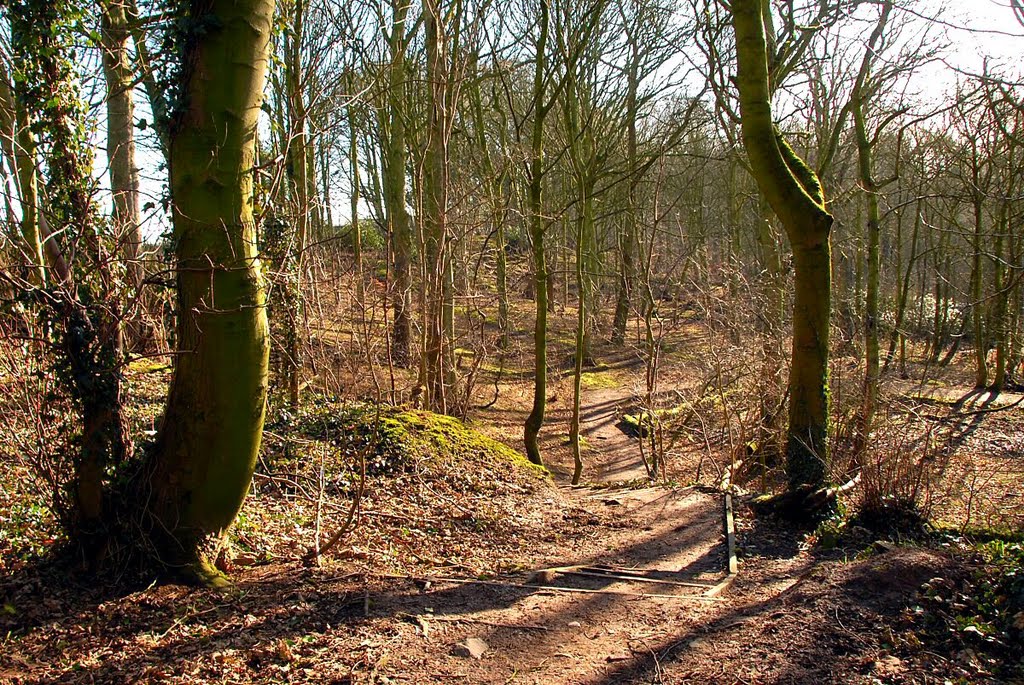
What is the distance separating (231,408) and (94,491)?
0.99m

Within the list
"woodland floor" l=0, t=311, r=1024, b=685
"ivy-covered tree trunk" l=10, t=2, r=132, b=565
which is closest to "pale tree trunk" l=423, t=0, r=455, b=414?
"woodland floor" l=0, t=311, r=1024, b=685

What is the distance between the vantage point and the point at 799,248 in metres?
6.64

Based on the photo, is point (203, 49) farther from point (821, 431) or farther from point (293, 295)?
point (821, 431)

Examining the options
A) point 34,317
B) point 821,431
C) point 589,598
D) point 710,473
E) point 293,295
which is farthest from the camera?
point 710,473

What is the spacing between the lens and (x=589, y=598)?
4.83 m

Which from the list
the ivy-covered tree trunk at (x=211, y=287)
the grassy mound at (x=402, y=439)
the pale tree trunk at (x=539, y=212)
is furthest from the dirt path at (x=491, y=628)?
the pale tree trunk at (x=539, y=212)

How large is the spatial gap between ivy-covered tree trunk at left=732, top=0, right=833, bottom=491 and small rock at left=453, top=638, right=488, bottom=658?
388cm

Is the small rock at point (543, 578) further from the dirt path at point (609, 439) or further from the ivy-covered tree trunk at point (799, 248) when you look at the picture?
the dirt path at point (609, 439)

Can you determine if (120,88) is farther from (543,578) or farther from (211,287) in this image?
(543,578)

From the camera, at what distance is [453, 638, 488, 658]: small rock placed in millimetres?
3967

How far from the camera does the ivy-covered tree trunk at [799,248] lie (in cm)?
658

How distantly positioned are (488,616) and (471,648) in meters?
0.42

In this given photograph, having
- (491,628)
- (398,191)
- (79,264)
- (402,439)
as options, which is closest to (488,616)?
(491,628)

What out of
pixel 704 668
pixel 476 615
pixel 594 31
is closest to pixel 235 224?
pixel 476 615
